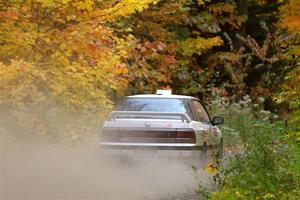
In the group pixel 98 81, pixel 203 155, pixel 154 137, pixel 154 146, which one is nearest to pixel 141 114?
pixel 154 137

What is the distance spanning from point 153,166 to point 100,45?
3.22m

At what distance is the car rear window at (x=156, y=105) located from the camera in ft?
48.2

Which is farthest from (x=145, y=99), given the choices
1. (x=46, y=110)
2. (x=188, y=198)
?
(x=188, y=198)

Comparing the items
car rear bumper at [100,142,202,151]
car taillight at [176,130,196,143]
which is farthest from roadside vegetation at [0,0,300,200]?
car rear bumper at [100,142,202,151]

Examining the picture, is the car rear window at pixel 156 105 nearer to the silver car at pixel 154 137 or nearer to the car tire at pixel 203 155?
the silver car at pixel 154 137

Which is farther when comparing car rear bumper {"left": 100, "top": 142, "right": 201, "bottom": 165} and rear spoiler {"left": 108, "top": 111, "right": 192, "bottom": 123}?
rear spoiler {"left": 108, "top": 111, "right": 192, "bottom": 123}

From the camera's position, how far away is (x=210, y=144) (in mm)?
14336

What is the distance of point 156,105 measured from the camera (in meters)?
14.9

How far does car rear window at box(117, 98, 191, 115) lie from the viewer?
14695 mm

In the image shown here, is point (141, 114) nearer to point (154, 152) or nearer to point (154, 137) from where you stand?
point (154, 137)

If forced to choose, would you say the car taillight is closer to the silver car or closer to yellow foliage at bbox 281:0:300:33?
the silver car

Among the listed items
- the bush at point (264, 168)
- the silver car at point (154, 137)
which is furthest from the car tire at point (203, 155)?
the bush at point (264, 168)

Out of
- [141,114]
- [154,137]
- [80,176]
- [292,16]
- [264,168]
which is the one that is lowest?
[80,176]

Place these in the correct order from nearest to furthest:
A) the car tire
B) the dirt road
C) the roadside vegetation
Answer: the roadside vegetation
the dirt road
the car tire
